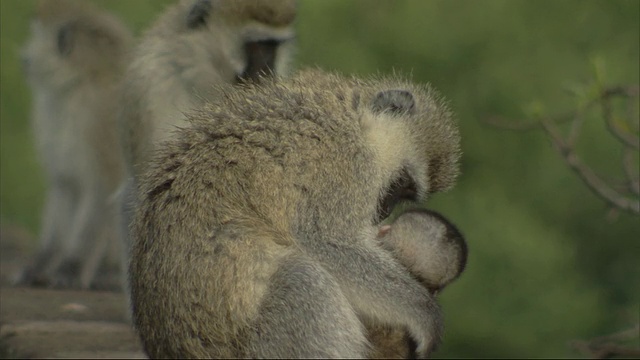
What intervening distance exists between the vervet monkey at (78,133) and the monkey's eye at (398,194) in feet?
11.4

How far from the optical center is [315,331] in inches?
153

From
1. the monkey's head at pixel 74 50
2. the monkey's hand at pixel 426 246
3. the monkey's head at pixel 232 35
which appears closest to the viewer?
the monkey's hand at pixel 426 246

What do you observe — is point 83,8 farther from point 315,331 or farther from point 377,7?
point 315,331

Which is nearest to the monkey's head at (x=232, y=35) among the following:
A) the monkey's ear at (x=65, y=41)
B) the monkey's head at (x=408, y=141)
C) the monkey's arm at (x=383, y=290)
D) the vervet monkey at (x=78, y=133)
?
the vervet monkey at (x=78, y=133)

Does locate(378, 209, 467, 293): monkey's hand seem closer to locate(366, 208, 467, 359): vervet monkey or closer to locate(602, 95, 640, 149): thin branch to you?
locate(366, 208, 467, 359): vervet monkey

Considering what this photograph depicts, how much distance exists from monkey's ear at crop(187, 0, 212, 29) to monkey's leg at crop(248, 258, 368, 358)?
274cm

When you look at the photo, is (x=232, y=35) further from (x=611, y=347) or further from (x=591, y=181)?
(x=611, y=347)

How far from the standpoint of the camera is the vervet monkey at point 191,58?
20.2 ft

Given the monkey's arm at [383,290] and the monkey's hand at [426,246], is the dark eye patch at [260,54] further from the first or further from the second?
the monkey's arm at [383,290]

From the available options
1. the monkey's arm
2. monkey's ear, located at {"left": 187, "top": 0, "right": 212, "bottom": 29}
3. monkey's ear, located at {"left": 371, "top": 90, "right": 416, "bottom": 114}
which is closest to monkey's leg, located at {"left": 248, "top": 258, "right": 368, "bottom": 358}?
the monkey's arm

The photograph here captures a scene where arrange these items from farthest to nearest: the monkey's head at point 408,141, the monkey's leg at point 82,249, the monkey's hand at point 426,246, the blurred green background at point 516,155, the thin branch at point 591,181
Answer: the blurred green background at point 516,155, the monkey's leg at point 82,249, the monkey's hand at point 426,246, the monkey's head at point 408,141, the thin branch at point 591,181

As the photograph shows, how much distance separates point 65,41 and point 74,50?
0.08m

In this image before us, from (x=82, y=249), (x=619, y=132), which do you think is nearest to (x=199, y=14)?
(x=82, y=249)

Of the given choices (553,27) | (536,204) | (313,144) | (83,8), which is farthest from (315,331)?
(553,27)
